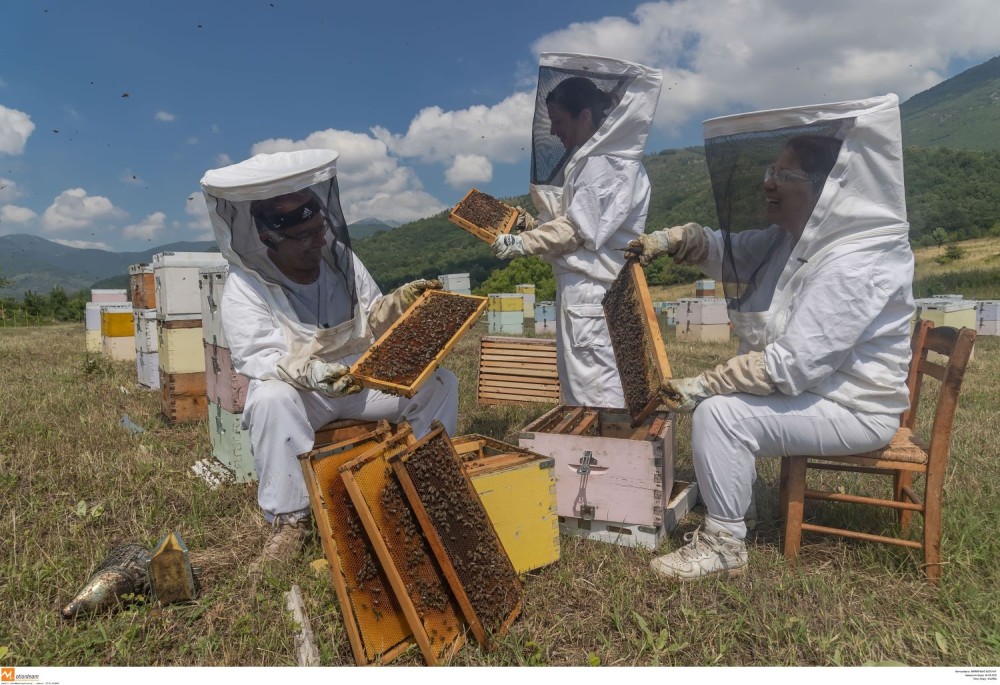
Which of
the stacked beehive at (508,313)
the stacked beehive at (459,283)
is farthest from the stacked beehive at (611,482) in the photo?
the stacked beehive at (508,313)

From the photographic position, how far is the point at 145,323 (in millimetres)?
6875

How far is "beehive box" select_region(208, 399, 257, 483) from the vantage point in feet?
13.3

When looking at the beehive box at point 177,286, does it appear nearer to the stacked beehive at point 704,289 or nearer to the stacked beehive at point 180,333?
the stacked beehive at point 180,333

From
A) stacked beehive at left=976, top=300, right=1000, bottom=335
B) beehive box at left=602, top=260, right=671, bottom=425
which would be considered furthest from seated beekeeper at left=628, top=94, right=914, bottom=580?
stacked beehive at left=976, top=300, right=1000, bottom=335

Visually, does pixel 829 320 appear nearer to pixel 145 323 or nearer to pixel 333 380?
pixel 333 380

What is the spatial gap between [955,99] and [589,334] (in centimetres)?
13194

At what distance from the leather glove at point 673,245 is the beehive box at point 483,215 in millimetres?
1848

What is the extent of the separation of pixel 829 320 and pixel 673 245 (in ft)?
3.33

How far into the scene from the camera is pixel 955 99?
10381cm

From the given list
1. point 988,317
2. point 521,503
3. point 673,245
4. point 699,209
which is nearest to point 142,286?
point 521,503

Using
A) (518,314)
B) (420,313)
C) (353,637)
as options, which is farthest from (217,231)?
(518,314)

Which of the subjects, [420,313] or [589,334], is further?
[589,334]

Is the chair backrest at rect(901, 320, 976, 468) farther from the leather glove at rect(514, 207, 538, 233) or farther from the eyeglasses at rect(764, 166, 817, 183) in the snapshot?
the leather glove at rect(514, 207, 538, 233)

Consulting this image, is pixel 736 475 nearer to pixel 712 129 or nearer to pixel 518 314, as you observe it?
Answer: pixel 712 129
